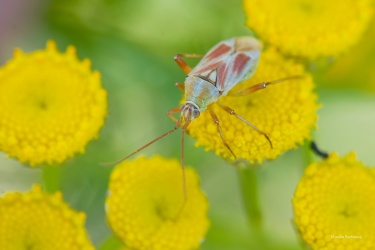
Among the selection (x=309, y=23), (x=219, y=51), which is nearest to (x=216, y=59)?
(x=219, y=51)

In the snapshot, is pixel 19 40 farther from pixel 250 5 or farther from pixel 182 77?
pixel 250 5

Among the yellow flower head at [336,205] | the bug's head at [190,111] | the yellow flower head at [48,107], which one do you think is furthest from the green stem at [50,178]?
the yellow flower head at [336,205]

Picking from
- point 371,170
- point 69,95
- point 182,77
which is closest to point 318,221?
point 371,170

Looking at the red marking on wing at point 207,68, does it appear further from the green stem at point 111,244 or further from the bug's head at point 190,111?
the green stem at point 111,244

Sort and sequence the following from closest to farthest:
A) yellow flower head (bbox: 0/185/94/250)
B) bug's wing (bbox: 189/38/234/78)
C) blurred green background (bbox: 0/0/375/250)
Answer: yellow flower head (bbox: 0/185/94/250)
bug's wing (bbox: 189/38/234/78)
blurred green background (bbox: 0/0/375/250)

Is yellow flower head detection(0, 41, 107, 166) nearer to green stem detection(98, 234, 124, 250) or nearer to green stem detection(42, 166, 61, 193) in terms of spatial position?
green stem detection(42, 166, 61, 193)

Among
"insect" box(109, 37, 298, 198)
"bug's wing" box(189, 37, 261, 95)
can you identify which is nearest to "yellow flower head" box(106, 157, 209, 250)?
"insect" box(109, 37, 298, 198)

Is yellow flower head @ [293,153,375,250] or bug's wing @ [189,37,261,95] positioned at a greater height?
bug's wing @ [189,37,261,95]

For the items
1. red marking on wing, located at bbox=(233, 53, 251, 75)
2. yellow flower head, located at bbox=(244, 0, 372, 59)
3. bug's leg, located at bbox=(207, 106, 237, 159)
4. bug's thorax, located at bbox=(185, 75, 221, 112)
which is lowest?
bug's leg, located at bbox=(207, 106, 237, 159)
